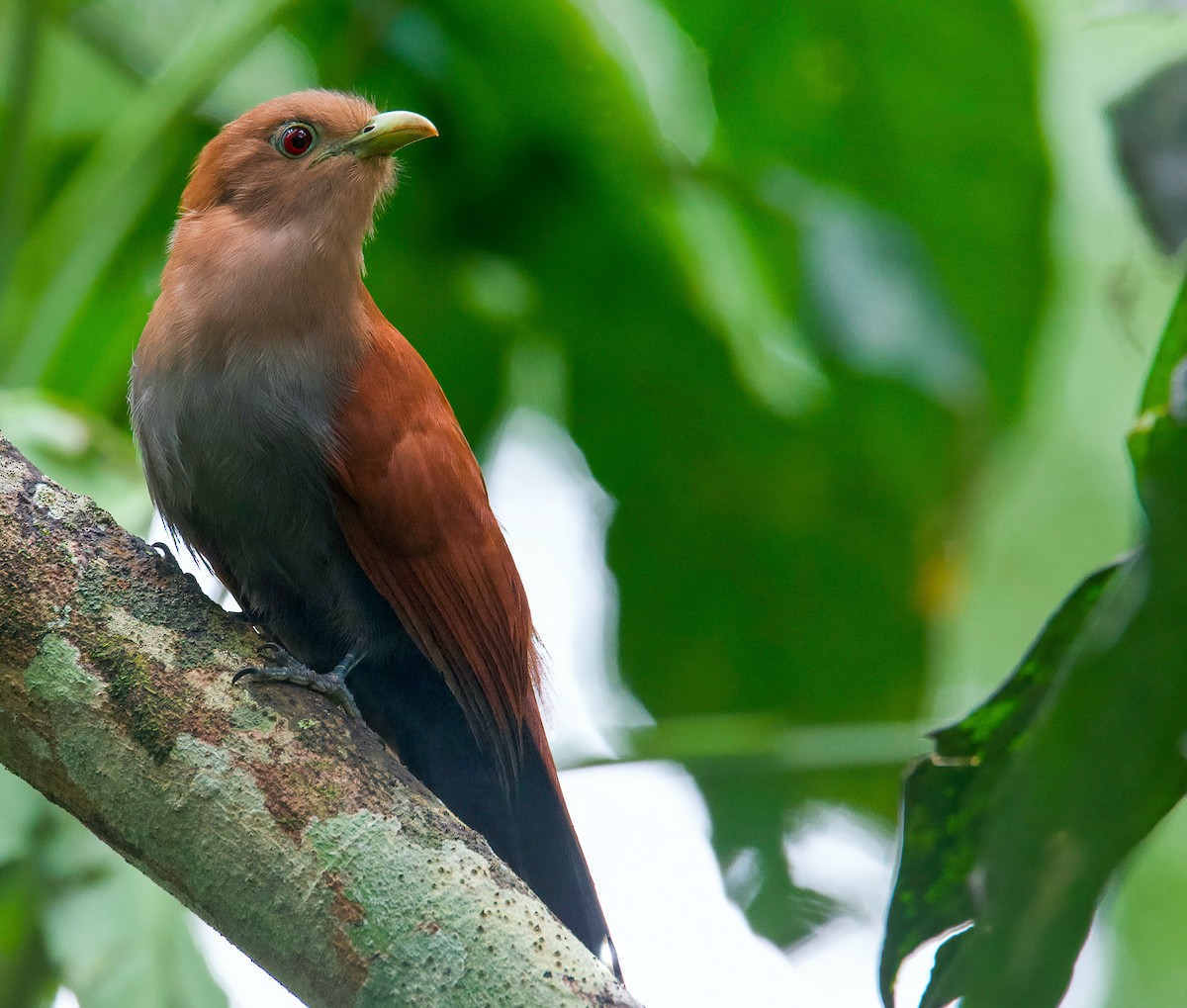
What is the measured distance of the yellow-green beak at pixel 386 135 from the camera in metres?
2.56

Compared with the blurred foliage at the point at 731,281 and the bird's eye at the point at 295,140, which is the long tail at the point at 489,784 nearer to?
the blurred foliage at the point at 731,281

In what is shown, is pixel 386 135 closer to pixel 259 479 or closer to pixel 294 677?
pixel 259 479

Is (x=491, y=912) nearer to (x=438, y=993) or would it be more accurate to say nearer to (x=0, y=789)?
(x=438, y=993)

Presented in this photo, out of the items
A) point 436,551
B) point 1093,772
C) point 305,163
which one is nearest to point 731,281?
point 305,163

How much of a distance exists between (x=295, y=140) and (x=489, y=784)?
4.12 ft

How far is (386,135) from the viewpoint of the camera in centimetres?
257

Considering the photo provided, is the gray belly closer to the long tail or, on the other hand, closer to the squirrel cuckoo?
the squirrel cuckoo

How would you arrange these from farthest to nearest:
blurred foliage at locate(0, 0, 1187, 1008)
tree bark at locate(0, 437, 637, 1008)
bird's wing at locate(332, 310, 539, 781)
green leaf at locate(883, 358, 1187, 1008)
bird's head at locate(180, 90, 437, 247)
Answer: blurred foliage at locate(0, 0, 1187, 1008), bird's head at locate(180, 90, 437, 247), bird's wing at locate(332, 310, 539, 781), tree bark at locate(0, 437, 637, 1008), green leaf at locate(883, 358, 1187, 1008)

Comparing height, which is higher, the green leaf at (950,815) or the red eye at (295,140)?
the red eye at (295,140)

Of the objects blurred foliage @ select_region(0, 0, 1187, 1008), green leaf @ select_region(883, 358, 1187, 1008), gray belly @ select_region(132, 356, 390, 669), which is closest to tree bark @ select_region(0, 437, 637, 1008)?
green leaf @ select_region(883, 358, 1187, 1008)

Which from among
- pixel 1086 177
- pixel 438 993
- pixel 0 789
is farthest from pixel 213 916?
pixel 1086 177

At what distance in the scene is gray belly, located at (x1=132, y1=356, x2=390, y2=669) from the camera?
230 centimetres

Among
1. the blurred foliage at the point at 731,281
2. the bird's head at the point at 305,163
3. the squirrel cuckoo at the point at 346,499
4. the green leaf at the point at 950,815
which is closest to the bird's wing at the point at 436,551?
the squirrel cuckoo at the point at 346,499

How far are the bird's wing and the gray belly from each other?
76 mm
